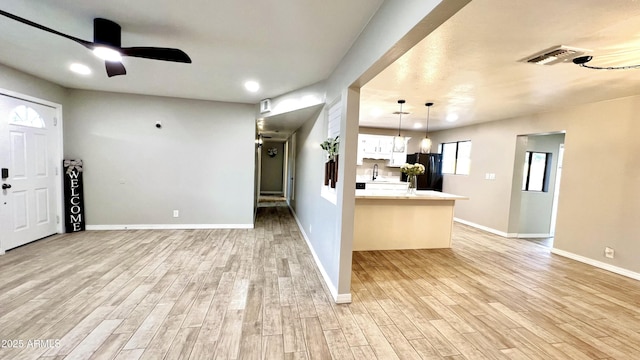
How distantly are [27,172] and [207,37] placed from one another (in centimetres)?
370

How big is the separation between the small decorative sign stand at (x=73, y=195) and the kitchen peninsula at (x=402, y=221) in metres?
4.72

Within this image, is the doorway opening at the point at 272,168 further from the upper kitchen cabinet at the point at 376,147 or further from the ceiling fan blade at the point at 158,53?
the ceiling fan blade at the point at 158,53

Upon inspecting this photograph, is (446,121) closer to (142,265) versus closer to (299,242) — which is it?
(299,242)

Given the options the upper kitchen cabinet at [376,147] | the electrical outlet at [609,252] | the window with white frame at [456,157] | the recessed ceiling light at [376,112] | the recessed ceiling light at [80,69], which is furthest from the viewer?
the upper kitchen cabinet at [376,147]

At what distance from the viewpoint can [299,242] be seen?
4.49 m

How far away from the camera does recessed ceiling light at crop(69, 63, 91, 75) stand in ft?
11.0

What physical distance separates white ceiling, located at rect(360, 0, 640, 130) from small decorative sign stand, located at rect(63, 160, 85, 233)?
16.3 feet

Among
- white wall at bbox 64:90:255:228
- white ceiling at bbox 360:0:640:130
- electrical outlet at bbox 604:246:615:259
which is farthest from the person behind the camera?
white wall at bbox 64:90:255:228

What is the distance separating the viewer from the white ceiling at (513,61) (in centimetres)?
173

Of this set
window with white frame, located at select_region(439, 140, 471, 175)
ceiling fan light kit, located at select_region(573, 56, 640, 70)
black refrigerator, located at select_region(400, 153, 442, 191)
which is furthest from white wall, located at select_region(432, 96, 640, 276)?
black refrigerator, located at select_region(400, 153, 442, 191)

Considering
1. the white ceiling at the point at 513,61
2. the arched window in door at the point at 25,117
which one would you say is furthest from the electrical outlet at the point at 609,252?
the arched window in door at the point at 25,117

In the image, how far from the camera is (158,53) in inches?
87.9

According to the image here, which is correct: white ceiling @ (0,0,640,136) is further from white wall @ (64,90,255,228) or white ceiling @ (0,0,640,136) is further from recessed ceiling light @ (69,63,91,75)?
white wall @ (64,90,255,228)

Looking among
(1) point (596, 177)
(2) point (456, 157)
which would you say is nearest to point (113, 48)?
(1) point (596, 177)
